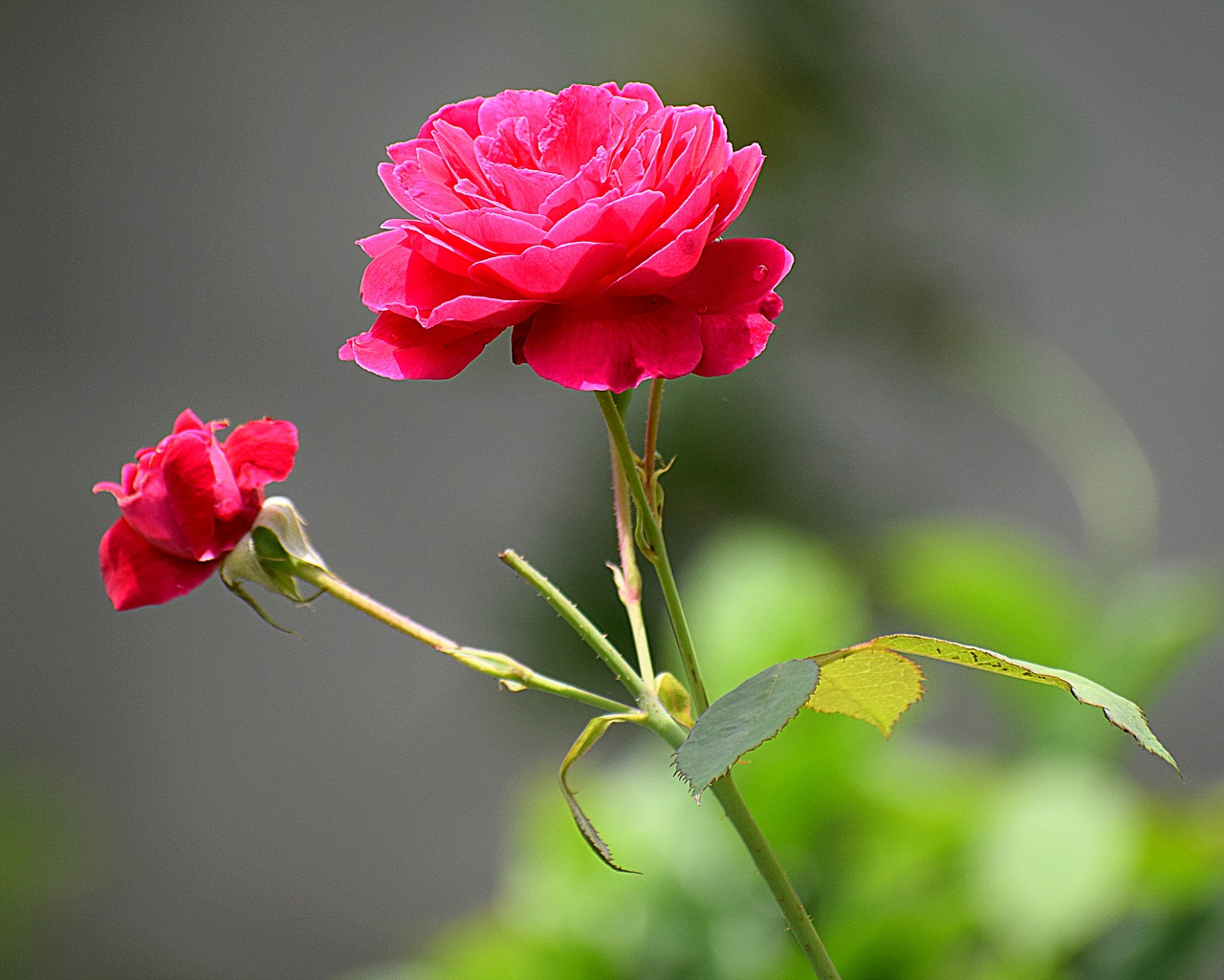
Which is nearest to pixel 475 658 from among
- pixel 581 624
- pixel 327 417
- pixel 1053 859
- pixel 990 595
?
pixel 581 624

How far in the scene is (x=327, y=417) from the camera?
178 cm

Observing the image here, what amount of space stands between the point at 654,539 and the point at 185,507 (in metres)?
0.10

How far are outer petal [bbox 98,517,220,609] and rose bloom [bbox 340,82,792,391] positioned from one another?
6 cm

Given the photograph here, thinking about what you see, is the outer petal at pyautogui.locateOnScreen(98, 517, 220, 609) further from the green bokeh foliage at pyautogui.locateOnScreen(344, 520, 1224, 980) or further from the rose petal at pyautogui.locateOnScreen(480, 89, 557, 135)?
the green bokeh foliage at pyautogui.locateOnScreen(344, 520, 1224, 980)

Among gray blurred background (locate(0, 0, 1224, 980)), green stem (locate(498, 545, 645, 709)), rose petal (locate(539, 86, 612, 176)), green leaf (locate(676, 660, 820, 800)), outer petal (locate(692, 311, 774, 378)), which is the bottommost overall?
gray blurred background (locate(0, 0, 1224, 980))

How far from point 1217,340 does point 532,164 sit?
1.68 m

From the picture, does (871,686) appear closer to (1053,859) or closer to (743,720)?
(743,720)

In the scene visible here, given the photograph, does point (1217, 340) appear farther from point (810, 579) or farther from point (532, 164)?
point (532, 164)

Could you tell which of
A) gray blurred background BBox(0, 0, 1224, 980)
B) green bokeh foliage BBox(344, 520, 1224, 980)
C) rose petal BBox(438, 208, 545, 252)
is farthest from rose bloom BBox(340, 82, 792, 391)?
gray blurred background BBox(0, 0, 1224, 980)

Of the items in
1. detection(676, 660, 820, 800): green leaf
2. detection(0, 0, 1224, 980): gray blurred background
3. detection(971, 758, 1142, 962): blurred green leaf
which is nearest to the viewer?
detection(676, 660, 820, 800): green leaf

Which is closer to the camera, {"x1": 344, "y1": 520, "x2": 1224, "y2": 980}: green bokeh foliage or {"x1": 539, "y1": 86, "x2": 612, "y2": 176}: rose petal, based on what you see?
{"x1": 539, "y1": 86, "x2": 612, "y2": 176}: rose petal

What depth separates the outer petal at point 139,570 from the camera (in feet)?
0.81

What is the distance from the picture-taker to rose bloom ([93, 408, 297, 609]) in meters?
0.25

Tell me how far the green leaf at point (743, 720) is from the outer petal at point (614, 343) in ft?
0.18
